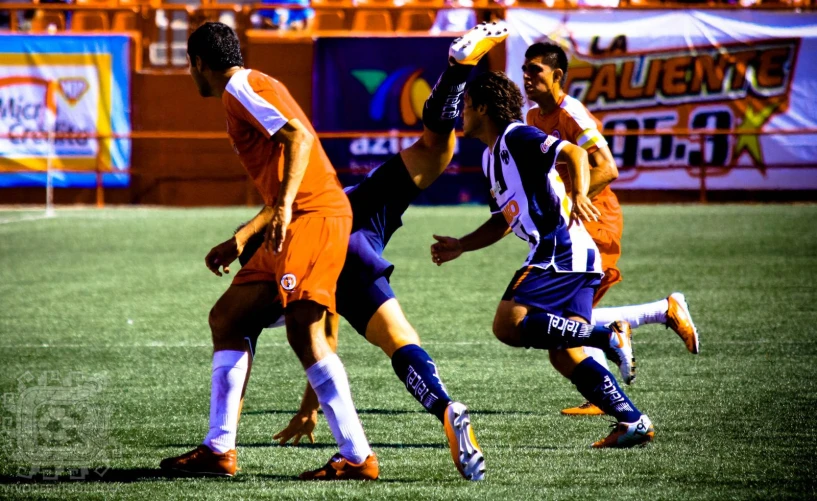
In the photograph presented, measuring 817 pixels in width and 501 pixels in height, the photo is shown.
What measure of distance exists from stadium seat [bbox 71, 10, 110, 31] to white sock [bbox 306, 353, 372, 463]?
1929cm

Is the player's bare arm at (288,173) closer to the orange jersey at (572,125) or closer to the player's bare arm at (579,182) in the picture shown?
the player's bare arm at (579,182)

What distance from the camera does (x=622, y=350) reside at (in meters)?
5.43

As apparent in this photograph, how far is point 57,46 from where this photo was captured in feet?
69.3

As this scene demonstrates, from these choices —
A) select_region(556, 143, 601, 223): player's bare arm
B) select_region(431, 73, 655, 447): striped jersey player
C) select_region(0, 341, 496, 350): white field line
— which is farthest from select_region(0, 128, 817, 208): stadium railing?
select_region(556, 143, 601, 223): player's bare arm

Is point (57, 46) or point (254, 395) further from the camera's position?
point (57, 46)

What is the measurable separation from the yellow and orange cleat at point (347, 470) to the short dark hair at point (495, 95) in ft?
5.98

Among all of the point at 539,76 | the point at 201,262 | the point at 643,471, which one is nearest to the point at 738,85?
the point at 201,262

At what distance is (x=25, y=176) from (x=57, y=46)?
251 cm

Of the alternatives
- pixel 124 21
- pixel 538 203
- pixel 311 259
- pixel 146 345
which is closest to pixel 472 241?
pixel 538 203

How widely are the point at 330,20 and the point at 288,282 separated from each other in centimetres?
1822

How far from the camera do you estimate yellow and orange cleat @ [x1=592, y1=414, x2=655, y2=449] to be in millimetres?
5301

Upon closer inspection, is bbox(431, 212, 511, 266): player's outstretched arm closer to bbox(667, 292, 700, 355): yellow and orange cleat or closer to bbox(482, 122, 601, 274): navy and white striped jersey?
bbox(482, 122, 601, 274): navy and white striped jersey

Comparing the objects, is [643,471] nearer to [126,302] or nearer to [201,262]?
[126,302]

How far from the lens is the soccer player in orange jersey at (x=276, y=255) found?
4625 millimetres
